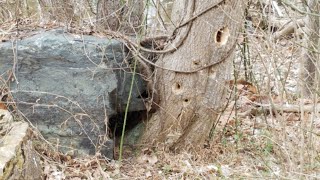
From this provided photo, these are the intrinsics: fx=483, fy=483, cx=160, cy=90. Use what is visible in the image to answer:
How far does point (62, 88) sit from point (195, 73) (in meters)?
1.29

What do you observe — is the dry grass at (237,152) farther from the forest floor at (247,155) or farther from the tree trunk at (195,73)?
the tree trunk at (195,73)

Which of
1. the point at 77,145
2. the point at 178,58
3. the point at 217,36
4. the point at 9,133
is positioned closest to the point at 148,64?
Answer: the point at 178,58

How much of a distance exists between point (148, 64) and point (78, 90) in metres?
0.81

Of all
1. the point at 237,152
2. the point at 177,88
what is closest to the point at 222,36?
the point at 177,88

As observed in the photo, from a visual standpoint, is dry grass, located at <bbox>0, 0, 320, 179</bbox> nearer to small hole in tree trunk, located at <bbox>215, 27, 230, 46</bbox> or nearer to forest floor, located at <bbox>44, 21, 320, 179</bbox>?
Result: forest floor, located at <bbox>44, 21, 320, 179</bbox>

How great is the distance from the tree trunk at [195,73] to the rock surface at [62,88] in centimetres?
63

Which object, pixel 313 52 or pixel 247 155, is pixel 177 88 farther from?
pixel 313 52

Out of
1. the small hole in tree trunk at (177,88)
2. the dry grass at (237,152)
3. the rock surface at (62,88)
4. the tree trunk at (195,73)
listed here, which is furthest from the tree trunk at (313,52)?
the rock surface at (62,88)

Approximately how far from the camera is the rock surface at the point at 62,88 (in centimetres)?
457

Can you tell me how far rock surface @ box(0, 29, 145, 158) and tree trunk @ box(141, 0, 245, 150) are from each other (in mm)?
629

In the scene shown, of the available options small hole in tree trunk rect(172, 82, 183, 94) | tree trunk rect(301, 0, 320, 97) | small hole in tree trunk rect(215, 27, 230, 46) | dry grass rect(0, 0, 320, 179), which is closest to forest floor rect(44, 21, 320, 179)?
dry grass rect(0, 0, 320, 179)

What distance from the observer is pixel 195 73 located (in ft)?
15.5

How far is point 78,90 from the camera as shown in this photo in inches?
181

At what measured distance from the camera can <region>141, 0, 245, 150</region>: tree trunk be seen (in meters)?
4.56
